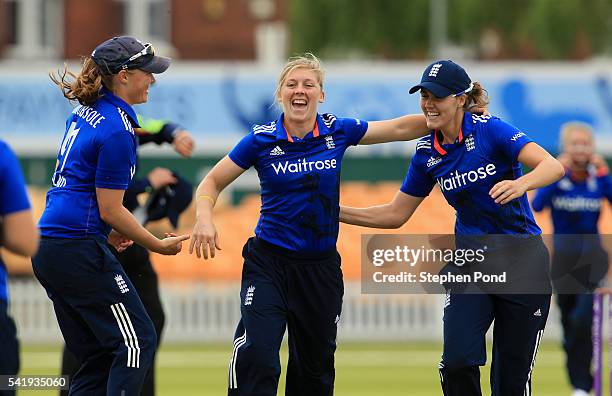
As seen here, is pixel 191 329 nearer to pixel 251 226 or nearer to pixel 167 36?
pixel 251 226

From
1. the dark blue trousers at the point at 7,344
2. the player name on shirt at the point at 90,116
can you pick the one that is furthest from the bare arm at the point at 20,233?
the player name on shirt at the point at 90,116

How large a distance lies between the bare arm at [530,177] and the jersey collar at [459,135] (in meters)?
0.34

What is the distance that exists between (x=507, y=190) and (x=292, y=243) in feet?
4.24

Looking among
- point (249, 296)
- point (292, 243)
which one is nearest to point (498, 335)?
point (292, 243)

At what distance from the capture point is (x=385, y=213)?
8.48 m

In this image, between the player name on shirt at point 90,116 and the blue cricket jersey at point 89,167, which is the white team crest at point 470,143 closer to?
the blue cricket jersey at point 89,167

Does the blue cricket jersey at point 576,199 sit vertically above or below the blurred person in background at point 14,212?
above

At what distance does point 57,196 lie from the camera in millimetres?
7500

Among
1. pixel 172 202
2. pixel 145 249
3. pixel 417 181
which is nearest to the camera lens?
pixel 417 181

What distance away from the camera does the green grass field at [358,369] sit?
510 inches

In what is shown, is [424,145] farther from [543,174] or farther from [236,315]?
[236,315]

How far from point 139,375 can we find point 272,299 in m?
0.92

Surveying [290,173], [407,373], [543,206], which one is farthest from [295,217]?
[407,373]

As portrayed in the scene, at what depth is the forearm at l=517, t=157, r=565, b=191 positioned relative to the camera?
7629 mm
